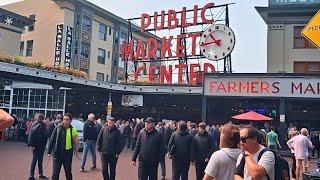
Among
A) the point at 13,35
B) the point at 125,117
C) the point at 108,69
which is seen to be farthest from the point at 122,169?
the point at 108,69

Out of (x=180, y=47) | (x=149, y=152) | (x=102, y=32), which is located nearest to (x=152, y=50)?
(x=180, y=47)

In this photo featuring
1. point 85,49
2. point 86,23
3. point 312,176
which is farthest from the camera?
point 85,49

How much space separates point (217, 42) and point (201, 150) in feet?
67.6

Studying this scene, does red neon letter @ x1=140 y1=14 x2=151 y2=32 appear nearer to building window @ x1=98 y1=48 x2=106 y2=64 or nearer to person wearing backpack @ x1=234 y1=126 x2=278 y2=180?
building window @ x1=98 y1=48 x2=106 y2=64

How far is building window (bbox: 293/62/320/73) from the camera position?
1119 inches

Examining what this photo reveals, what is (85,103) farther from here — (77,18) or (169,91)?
(77,18)

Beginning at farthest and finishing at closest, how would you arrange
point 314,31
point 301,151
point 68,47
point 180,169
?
point 68,47 → point 301,151 → point 180,169 → point 314,31

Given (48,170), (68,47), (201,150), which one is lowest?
(48,170)

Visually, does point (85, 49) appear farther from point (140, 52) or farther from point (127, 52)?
point (140, 52)

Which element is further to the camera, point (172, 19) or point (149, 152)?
point (172, 19)

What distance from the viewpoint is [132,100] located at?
31.2 meters

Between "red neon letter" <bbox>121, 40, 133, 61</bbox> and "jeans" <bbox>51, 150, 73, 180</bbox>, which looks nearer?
"jeans" <bbox>51, 150, 73, 180</bbox>

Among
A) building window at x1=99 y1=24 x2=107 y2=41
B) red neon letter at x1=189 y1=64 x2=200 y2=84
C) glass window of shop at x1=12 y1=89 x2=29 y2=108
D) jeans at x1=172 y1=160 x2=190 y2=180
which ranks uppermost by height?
building window at x1=99 y1=24 x2=107 y2=41

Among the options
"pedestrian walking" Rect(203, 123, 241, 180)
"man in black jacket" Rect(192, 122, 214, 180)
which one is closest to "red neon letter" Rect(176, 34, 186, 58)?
"man in black jacket" Rect(192, 122, 214, 180)
